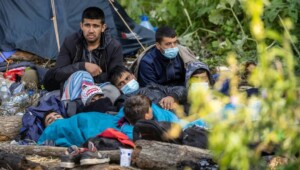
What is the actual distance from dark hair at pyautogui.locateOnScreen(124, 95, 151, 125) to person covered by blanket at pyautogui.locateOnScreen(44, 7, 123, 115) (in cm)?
134

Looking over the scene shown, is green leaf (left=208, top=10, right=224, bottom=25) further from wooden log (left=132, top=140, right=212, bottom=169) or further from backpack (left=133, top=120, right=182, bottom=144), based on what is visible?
wooden log (left=132, top=140, right=212, bottom=169)

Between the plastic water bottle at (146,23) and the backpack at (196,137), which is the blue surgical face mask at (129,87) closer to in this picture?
the backpack at (196,137)

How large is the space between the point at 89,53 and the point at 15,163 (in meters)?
2.67

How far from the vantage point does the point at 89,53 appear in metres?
8.48

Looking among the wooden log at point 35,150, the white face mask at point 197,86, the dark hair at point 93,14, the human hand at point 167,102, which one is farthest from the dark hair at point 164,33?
the white face mask at point 197,86

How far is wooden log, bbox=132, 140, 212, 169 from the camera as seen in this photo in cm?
569

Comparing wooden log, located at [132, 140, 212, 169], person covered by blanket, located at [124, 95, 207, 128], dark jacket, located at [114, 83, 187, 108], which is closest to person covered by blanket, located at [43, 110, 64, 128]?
dark jacket, located at [114, 83, 187, 108]

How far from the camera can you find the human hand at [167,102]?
766 centimetres

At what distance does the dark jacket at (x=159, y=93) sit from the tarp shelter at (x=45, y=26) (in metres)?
2.43

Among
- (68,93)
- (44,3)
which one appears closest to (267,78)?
(68,93)

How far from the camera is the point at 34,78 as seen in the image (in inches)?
360

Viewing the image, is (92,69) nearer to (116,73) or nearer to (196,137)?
(116,73)

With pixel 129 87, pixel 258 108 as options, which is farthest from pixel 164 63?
pixel 258 108

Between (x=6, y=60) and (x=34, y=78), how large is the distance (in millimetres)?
909
